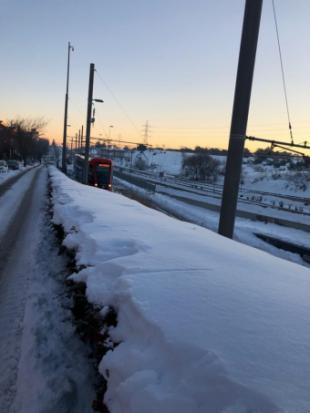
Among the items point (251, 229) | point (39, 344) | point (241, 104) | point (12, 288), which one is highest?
point (241, 104)

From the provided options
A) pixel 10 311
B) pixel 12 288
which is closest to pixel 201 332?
pixel 10 311

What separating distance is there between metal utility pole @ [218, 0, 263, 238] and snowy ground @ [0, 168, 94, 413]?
4.07 meters

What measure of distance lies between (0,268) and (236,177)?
555cm

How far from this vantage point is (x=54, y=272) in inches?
303

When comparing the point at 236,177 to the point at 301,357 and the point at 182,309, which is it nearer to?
the point at 182,309

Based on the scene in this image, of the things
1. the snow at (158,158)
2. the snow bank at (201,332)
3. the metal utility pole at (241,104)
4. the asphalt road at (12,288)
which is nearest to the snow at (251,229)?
the metal utility pole at (241,104)

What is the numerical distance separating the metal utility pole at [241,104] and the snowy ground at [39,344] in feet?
13.4

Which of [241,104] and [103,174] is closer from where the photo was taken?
[241,104]

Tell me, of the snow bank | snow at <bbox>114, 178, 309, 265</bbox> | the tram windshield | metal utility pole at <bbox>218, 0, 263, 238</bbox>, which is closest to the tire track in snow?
the snow bank

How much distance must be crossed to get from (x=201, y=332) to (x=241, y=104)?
6.32 m

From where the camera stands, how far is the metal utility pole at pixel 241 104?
8.03 metres

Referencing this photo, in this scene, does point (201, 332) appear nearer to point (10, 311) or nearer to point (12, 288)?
point (10, 311)

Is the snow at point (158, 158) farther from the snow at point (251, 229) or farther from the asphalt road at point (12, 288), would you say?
the asphalt road at point (12, 288)

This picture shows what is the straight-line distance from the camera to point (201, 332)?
318 cm
